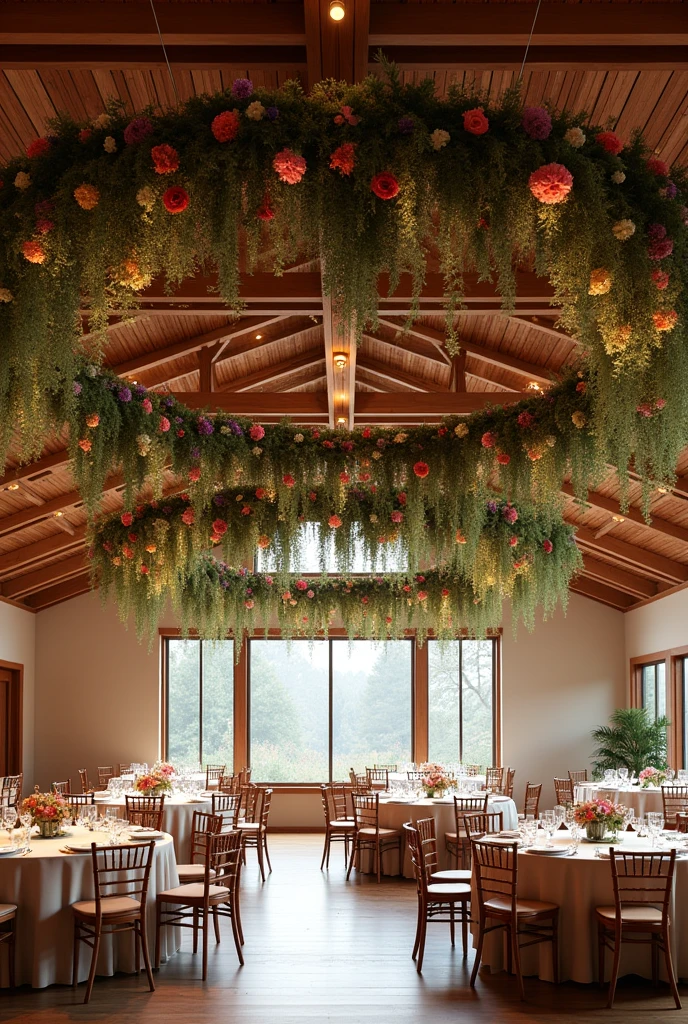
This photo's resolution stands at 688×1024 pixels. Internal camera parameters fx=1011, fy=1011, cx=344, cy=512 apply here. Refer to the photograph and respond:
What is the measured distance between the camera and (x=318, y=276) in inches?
286

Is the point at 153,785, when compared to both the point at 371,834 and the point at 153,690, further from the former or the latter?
the point at 153,690

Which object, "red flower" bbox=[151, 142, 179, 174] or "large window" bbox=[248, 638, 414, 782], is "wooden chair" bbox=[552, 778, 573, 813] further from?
"red flower" bbox=[151, 142, 179, 174]

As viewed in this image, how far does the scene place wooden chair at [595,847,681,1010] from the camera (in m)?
6.21

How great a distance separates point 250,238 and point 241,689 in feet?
44.8

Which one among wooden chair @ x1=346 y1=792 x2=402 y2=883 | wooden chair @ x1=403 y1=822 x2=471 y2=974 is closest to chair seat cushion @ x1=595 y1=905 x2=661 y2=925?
wooden chair @ x1=403 y1=822 x2=471 y2=974

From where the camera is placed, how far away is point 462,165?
3008 mm

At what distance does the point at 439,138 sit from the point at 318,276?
4353 mm

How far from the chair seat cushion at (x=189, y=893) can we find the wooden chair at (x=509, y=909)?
72.5 inches

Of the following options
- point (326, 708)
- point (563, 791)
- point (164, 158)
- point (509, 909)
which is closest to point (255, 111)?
point (164, 158)

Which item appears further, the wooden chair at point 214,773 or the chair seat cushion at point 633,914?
the wooden chair at point 214,773

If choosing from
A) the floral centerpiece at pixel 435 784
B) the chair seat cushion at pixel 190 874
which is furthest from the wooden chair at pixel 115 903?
the floral centerpiece at pixel 435 784

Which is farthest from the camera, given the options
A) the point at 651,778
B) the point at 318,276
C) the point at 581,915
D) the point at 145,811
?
the point at 651,778

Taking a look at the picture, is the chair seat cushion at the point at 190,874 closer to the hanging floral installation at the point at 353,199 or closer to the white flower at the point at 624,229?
the hanging floral installation at the point at 353,199

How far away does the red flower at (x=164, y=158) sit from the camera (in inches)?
116
